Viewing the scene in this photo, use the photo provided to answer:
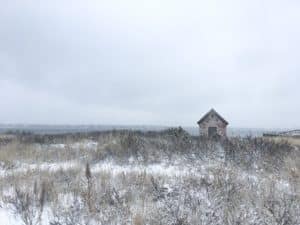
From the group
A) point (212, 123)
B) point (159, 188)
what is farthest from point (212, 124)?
point (159, 188)

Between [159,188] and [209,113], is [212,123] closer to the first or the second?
[209,113]

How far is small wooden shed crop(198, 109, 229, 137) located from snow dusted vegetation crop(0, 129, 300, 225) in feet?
30.5

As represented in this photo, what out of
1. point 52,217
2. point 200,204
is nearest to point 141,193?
point 200,204

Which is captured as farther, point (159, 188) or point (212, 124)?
Answer: point (212, 124)

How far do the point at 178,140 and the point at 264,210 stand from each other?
723 cm

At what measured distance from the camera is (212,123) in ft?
70.8

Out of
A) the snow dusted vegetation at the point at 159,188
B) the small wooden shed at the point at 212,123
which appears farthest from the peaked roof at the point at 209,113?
the snow dusted vegetation at the point at 159,188

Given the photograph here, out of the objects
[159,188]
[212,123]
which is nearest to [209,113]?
[212,123]

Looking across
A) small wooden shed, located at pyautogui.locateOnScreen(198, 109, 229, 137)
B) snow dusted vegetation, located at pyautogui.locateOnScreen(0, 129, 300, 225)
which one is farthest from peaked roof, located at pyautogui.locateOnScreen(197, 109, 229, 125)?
snow dusted vegetation, located at pyautogui.locateOnScreen(0, 129, 300, 225)

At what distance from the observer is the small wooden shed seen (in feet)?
70.3

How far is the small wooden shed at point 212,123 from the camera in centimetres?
2144

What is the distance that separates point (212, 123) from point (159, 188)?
1445cm

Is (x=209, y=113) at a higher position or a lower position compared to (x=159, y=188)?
higher

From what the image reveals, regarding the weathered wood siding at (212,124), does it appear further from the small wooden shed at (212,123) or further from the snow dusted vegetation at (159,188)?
the snow dusted vegetation at (159,188)
